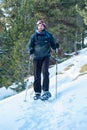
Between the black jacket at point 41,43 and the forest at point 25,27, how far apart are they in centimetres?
1088

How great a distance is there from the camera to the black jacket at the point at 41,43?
888 cm

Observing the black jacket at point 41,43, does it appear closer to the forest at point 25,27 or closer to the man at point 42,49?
the man at point 42,49

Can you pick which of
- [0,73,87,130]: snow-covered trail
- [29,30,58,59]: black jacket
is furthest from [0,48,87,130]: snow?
[29,30,58,59]: black jacket

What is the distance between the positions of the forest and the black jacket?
10885mm

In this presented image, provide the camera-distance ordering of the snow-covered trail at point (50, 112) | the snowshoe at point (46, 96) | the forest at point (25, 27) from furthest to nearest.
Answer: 1. the forest at point (25, 27)
2. the snowshoe at point (46, 96)
3. the snow-covered trail at point (50, 112)

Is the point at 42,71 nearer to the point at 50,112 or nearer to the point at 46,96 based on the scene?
the point at 46,96

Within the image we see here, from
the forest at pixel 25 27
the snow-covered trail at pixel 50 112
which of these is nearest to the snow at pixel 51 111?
the snow-covered trail at pixel 50 112

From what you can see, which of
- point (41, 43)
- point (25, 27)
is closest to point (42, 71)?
point (41, 43)

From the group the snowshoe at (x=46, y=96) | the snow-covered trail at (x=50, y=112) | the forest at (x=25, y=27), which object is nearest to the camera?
the snow-covered trail at (x=50, y=112)

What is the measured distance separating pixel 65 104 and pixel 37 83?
115 centimetres

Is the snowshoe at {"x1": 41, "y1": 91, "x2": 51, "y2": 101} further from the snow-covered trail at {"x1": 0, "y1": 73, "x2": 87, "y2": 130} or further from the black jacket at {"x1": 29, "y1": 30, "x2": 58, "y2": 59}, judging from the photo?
the black jacket at {"x1": 29, "y1": 30, "x2": 58, "y2": 59}

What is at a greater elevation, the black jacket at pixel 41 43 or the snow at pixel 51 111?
the black jacket at pixel 41 43

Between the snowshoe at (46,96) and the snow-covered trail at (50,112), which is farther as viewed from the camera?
the snowshoe at (46,96)

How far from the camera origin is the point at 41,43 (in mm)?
8891
